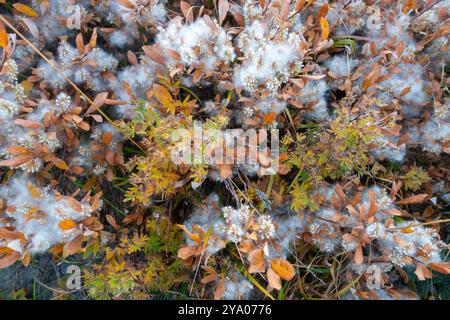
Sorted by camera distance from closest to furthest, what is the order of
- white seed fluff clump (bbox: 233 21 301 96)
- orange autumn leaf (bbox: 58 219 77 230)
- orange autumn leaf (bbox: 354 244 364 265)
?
orange autumn leaf (bbox: 58 219 77 230) < white seed fluff clump (bbox: 233 21 301 96) < orange autumn leaf (bbox: 354 244 364 265)

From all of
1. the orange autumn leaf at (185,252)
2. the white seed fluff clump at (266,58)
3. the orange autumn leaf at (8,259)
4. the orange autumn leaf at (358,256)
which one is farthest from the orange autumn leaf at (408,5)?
the orange autumn leaf at (8,259)

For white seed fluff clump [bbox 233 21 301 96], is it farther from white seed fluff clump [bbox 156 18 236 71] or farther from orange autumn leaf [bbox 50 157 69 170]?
orange autumn leaf [bbox 50 157 69 170]

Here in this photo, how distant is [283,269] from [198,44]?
43.2 inches

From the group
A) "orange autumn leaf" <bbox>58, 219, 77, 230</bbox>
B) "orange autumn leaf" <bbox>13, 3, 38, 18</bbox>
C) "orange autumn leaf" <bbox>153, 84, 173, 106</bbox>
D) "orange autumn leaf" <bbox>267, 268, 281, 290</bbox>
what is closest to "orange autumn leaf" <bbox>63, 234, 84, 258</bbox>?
"orange autumn leaf" <bbox>58, 219, 77, 230</bbox>

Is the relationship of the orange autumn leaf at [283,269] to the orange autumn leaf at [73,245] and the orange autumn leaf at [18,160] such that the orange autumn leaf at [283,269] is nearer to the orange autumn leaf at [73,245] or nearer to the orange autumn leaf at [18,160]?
the orange autumn leaf at [73,245]

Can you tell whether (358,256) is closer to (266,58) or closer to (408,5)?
(266,58)

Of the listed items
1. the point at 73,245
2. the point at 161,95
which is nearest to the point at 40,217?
the point at 73,245

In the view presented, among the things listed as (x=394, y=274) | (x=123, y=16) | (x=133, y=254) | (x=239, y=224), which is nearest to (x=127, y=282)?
(x=133, y=254)

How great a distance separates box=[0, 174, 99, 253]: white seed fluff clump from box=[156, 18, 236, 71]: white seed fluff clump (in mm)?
856

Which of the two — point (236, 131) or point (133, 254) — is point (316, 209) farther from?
point (133, 254)

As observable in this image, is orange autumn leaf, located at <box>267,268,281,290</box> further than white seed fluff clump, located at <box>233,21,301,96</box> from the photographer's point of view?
No

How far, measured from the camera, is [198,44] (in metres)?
1.80

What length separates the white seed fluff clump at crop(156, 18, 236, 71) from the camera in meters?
1.80

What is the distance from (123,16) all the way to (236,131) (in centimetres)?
91
